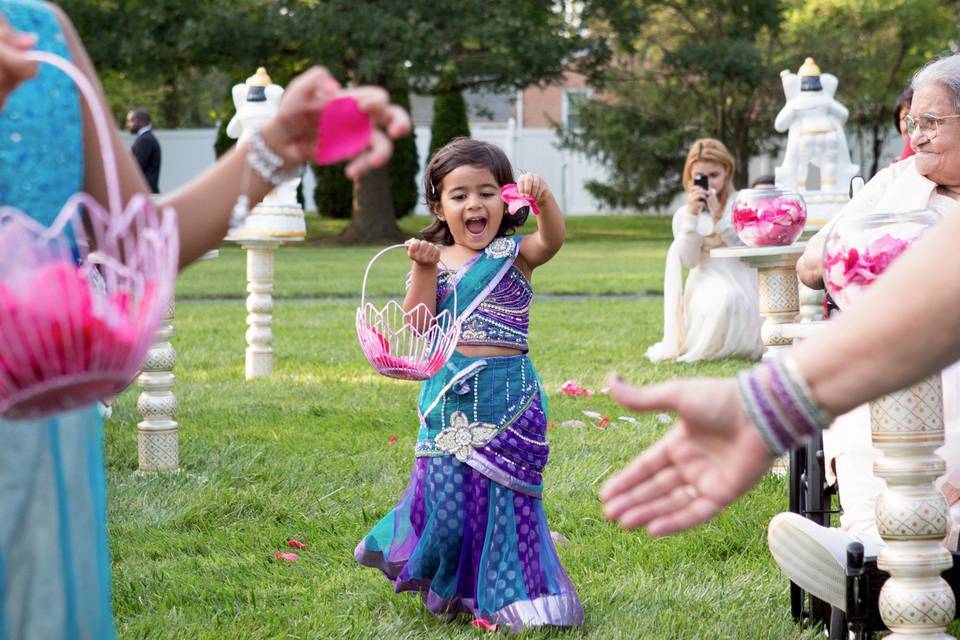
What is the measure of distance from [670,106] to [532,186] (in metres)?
29.3

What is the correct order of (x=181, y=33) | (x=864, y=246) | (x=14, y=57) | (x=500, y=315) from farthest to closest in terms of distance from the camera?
(x=181, y=33) < (x=500, y=315) < (x=864, y=246) < (x=14, y=57)

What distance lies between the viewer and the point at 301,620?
Result: 372 cm

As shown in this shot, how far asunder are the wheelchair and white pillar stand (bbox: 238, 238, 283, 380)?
15.8 ft

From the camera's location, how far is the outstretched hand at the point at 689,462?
1.54m

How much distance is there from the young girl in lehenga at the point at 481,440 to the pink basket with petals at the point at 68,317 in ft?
7.31

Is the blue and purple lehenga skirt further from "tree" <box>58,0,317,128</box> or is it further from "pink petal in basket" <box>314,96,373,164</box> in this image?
"tree" <box>58,0,317,128</box>

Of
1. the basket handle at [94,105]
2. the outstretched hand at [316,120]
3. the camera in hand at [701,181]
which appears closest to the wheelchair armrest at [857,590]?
the outstretched hand at [316,120]

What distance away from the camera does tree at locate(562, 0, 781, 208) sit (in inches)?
1171

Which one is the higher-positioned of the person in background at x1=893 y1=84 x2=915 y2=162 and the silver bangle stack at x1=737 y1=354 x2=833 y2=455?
the person in background at x1=893 y1=84 x2=915 y2=162

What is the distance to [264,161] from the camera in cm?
178

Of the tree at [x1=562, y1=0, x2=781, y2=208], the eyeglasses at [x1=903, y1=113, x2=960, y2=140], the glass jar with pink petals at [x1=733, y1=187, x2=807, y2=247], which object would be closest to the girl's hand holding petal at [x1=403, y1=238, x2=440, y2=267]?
the eyeglasses at [x1=903, y1=113, x2=960, y2=140]

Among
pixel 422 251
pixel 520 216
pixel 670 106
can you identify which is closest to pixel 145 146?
pixel 520 216

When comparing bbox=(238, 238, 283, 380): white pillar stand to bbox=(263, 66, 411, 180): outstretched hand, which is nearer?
bbox=(263, 66, 411, 180): outstretched hand

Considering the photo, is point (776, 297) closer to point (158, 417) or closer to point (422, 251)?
point (422, 251)
